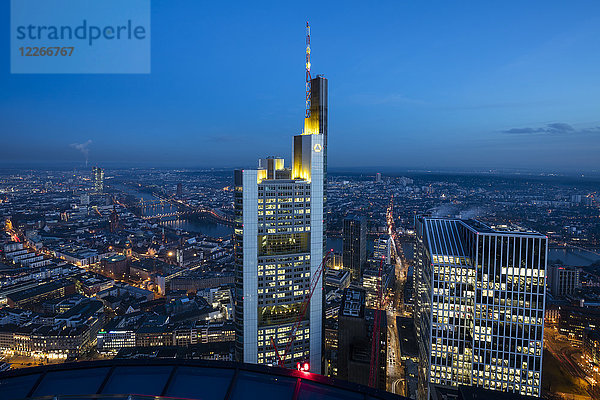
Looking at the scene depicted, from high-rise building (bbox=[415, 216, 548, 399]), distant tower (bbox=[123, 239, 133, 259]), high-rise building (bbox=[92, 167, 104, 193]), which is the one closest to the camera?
high-rise building (bbox=[415, 216, 548, 399])

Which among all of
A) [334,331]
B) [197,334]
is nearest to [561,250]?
[334,331]

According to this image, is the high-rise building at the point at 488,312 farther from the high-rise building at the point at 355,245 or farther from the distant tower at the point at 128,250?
the distant tower at the point at 128,250

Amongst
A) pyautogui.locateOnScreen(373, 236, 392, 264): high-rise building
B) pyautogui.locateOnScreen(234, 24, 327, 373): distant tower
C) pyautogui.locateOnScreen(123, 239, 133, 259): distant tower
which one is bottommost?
pyautogui.locateOnScreen(123, 239, 133, 259): distant tower

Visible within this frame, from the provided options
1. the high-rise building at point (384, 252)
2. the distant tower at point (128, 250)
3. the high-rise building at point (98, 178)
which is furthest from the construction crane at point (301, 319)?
the high-rise building at point (98, 178)

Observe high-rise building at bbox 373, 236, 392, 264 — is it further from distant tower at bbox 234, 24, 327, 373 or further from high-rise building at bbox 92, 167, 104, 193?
high-rise building at bbox 92, 167, 104, 193

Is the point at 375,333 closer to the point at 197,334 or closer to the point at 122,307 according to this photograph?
the point at 197,334

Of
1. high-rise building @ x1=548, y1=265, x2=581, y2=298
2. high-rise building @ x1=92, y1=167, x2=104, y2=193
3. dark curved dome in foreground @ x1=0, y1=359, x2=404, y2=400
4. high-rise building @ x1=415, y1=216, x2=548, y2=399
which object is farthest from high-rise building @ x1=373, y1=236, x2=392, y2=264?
high-rise building @ x1=92, y1=167, x2=104, y2=193
